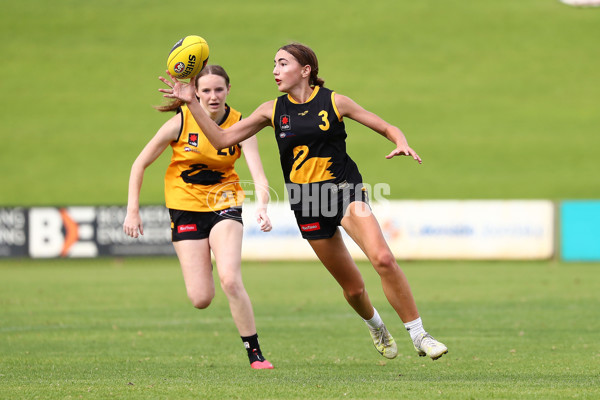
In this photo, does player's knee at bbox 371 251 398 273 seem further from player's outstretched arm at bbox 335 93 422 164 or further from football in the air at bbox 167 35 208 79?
football in the air at bbox 167 35 208 79

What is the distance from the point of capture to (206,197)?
823cm

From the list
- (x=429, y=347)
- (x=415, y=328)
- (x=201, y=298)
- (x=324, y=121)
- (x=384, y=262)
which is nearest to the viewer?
(x=429, y=347)

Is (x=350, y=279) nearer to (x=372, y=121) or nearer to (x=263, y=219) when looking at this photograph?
(x=263, y=219)

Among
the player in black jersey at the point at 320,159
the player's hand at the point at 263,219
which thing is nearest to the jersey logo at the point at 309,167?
the player in black jersey at the point at 320,159

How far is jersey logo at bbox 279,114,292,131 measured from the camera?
7.58 m

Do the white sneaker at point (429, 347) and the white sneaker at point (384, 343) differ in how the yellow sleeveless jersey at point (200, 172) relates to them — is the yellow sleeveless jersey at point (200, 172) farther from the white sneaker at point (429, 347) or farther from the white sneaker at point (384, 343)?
the white sneaker at point (429, 347)

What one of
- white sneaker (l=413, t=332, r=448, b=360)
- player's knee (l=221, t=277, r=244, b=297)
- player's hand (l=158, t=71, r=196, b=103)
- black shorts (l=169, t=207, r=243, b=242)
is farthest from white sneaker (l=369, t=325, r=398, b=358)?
player's hand (l=158, t=71, r=196, b=103)

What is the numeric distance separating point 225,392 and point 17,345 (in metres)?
4.05

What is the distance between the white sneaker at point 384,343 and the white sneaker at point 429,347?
0.90 metres


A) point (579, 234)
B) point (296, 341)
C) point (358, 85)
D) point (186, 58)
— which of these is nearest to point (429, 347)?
→ point (186, 58)

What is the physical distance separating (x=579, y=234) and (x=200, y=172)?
16468 mm

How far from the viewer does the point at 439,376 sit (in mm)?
7297

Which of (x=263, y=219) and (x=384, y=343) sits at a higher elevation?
(x=263, y=219)

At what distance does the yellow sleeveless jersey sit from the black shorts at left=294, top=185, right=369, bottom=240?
0.81 meters
